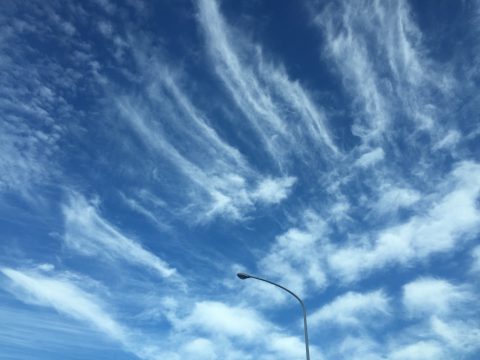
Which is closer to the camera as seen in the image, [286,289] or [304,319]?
[304,319]

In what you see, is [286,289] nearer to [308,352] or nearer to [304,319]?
[304,319]

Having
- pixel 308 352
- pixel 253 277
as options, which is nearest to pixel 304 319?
pixel 308 352

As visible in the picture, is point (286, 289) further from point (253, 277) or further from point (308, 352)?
point (308, 352)

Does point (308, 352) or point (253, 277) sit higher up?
point (253, 277)

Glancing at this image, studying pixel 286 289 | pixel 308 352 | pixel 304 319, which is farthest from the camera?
pixel 286 289

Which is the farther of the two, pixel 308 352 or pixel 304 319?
pixel 304 319

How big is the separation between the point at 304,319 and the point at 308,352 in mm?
1837

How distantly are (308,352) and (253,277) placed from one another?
188 inches

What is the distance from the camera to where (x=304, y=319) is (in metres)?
19.1

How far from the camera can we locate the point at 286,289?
2052 centimetres

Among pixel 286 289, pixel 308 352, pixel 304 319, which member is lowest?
pixel 308 352

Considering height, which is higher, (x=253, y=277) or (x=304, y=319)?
(x=253, y=277)

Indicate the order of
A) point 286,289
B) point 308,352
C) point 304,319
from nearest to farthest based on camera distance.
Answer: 1. point 308,352
2. point 304,319
3. point 286,289

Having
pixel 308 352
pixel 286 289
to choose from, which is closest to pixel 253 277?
pixel 286 289
